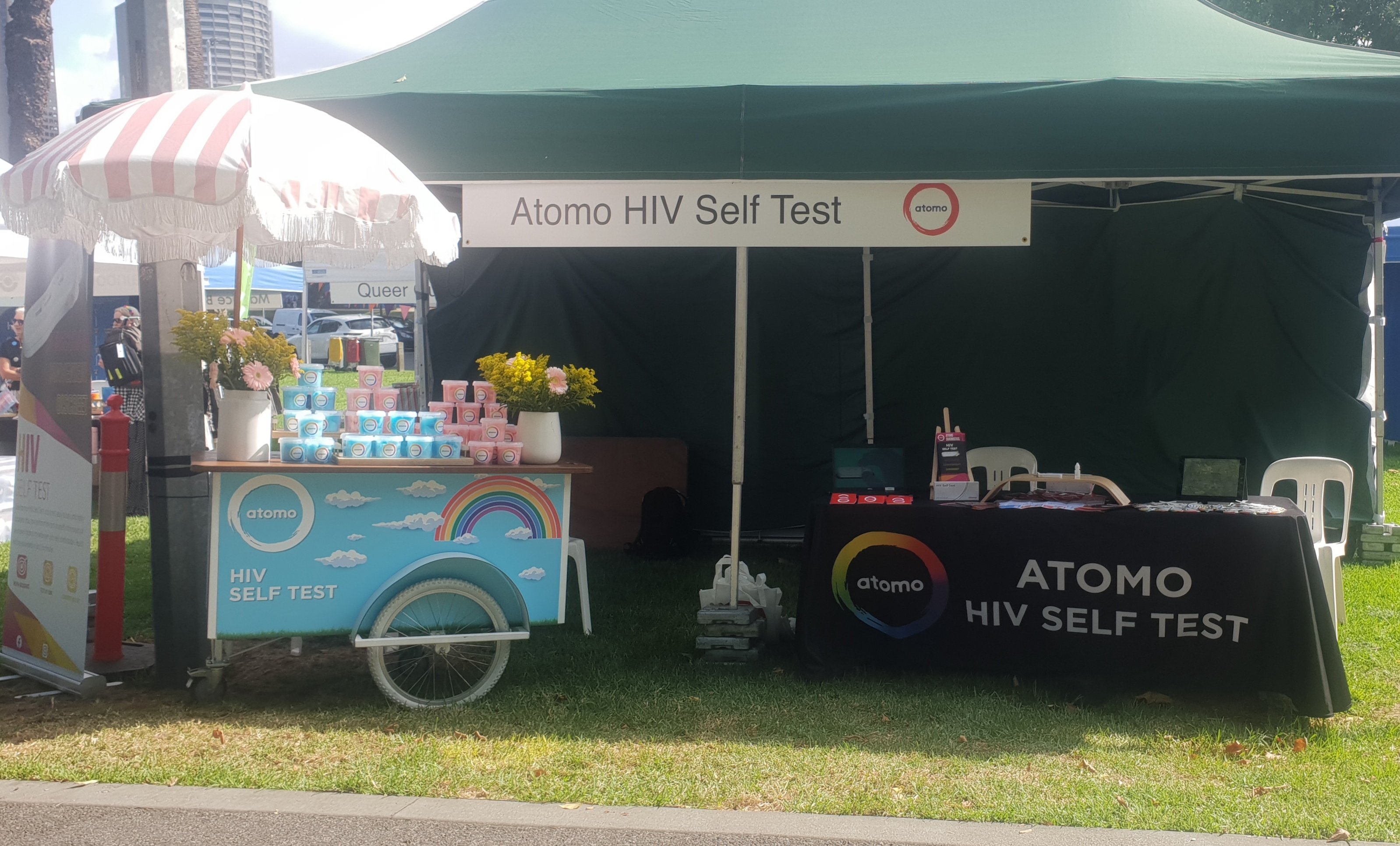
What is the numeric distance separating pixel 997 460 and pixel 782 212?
8.34 feet

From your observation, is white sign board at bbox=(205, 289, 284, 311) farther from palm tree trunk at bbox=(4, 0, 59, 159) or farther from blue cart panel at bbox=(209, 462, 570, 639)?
blue cart panel at bbox=(209, 462, 570, 639)

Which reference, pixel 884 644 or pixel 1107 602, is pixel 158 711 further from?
pixel 1107 602

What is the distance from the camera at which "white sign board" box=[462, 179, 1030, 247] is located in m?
4.91

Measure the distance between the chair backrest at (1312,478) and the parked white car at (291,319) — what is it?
2491 centimetres

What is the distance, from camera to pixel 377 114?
16.8ft

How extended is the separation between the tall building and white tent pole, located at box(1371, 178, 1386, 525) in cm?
4541

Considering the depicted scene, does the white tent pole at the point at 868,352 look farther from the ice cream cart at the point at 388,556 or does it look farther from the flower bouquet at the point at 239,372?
the flower bouquet at the point at 239,372

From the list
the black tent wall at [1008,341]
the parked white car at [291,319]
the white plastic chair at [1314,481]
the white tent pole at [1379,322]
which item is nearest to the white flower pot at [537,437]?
the black tent wall at [1008,341]

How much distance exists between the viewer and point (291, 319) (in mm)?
29594

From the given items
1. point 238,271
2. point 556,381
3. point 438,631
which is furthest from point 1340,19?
point 438,631

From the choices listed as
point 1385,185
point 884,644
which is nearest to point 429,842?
point 884,644

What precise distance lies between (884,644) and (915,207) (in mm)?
1953

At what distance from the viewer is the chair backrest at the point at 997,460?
261 inches

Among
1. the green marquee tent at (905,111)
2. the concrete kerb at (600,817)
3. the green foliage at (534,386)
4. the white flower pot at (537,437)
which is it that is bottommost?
the concrete kerb at (600,817)
